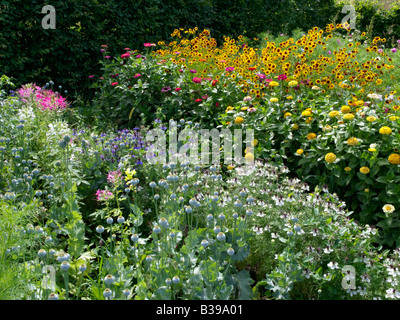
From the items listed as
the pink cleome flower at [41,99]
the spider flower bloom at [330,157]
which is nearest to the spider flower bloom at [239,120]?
the spider flower bloom at [330,157]

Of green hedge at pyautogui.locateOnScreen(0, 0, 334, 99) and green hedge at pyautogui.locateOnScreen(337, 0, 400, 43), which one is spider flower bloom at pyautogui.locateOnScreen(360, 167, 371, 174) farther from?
green hedge at pyautogui.locateOnScreen(337, 0, 400, 43)

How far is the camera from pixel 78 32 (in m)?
5.90

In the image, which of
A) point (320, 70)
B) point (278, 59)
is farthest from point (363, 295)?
point (278, 59)

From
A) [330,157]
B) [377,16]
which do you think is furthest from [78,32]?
[377,16]

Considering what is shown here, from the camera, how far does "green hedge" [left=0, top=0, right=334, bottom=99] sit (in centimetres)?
534

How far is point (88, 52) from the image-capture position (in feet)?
20.1

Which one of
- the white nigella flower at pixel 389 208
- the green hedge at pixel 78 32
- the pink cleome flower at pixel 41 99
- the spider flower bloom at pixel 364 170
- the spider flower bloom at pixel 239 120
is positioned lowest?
the white nigella flower at pixel 389 208

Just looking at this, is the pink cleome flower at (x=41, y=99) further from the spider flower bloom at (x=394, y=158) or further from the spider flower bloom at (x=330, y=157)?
the spider flower bloom at (x=394, y=158)

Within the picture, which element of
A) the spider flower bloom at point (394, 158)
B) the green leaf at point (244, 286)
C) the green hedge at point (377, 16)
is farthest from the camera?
the green hedge at point (377, 16)

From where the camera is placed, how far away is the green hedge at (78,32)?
5336mm

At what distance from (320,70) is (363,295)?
2.93 metres

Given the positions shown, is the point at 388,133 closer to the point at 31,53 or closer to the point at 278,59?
the point at 278,59

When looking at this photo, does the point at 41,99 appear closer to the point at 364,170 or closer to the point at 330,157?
the point at 330,157

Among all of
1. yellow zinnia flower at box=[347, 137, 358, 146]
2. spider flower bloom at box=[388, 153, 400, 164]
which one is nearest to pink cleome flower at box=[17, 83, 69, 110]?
yellow zinnia flower at box=[347, 137, 358, 146]
